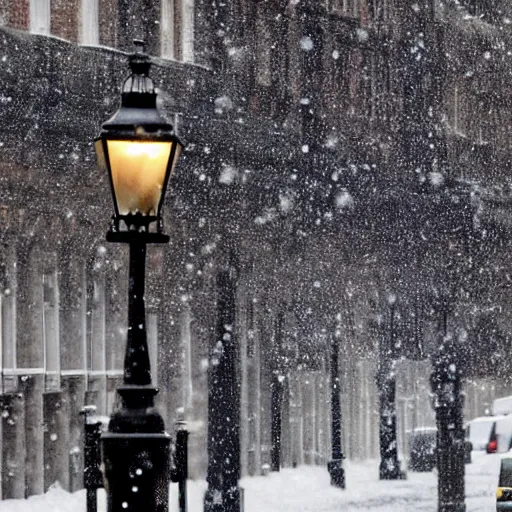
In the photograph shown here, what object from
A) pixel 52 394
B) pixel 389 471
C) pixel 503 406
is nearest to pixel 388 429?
pixel 389 471

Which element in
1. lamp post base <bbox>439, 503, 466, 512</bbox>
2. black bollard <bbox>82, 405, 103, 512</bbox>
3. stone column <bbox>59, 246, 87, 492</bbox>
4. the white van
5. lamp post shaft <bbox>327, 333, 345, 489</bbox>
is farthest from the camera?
the white van

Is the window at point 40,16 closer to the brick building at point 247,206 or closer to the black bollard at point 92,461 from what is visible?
the brick building at point 247,206

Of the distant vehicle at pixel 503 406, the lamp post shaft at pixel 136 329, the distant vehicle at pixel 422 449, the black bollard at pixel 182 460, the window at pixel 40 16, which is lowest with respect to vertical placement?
the distant vehicle at pixel 422 449

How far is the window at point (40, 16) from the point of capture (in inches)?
754

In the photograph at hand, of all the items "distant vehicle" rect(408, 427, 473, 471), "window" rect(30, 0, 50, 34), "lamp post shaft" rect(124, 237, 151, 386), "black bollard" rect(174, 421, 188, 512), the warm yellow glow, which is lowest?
"distant vehicle" rect(408, 427, 473, 471)

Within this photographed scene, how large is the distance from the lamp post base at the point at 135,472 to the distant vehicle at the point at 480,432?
20951 millimetres

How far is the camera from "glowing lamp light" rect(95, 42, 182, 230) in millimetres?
8234

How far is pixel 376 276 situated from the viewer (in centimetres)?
2345

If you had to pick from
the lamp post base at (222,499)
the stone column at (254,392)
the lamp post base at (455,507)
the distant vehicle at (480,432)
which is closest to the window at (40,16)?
the lamp post base at (222,499)

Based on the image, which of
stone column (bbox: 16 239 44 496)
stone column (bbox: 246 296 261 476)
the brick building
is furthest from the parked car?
stone column (bbox: 16 239 44 496)

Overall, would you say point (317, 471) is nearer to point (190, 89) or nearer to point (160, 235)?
point (190, 89)

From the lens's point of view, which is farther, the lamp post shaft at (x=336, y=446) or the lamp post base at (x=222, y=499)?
the lamp post shaft at (x=336, y=446)

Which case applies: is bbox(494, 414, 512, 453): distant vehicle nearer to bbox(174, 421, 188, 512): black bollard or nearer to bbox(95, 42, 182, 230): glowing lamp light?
bbox(174, 421, 188, 512): black bollard

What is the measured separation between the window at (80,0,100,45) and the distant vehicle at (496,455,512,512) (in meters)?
7.34
